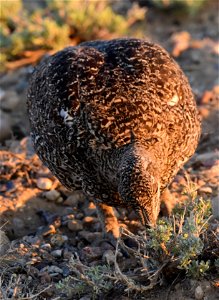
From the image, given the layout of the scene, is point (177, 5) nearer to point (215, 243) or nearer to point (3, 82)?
point (3, 82)

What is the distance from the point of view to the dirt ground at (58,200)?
5.14 m

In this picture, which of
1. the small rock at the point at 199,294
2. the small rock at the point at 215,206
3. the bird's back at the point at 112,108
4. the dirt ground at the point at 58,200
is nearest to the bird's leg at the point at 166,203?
the dirt ground at the point at 58,200

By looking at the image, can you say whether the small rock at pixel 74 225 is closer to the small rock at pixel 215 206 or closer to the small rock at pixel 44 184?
the small rock at pixel 44 184

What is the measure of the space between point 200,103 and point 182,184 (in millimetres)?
1784

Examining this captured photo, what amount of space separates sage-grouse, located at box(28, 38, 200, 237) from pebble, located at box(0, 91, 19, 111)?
2286 millimetres

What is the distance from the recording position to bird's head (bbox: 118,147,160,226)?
450 cm

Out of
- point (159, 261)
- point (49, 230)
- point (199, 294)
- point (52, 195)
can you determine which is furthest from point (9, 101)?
point (199, 294)

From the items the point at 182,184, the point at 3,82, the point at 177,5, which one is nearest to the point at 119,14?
the point at 177,5

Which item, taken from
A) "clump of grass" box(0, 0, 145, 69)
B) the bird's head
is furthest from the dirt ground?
the bird's head

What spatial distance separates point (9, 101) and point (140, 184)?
13.2ft

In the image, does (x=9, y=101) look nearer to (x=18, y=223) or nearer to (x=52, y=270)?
(x=18, y=223)

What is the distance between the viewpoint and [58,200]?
639cm

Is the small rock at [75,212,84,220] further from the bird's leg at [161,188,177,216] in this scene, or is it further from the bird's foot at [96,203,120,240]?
the bird's leg at [161,188,177,216]

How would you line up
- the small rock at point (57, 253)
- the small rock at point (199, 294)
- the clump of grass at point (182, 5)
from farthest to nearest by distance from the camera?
1. the clump of grass at point (182, 5)
2. the small rock at point (57, 253)
3. the small rock at point (199, 294)
